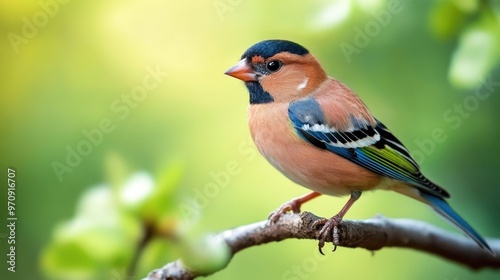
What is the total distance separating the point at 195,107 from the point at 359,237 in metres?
0.73

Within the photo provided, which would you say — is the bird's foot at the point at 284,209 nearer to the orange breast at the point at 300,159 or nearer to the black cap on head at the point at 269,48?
the orange breast at the point at 300,159

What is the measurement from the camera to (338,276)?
1931mm

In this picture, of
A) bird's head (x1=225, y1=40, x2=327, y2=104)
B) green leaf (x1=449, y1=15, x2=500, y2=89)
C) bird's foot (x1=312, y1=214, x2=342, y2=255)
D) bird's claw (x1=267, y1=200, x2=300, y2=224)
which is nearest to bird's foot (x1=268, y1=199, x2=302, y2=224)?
bird's claw (x1=267, y1=200, x2=300, y2=224)

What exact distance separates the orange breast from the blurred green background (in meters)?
0.30

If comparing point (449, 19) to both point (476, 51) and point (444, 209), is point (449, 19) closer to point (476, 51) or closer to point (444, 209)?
point (476, 51)

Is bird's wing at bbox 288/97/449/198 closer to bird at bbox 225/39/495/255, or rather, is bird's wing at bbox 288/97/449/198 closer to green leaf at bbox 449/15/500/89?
bird at bbox 225/39/495/255

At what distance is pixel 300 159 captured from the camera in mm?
1471

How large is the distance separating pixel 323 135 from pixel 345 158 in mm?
73

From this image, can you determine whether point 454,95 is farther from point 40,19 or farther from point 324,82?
point 40,19

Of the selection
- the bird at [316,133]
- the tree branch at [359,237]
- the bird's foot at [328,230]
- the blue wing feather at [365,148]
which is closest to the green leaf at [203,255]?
the tree branch at [359,237]

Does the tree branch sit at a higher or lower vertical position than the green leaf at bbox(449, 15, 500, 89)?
lower

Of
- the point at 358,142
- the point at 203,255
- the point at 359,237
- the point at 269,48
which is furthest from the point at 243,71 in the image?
the point at 203,255

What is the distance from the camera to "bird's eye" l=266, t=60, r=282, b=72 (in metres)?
1.52

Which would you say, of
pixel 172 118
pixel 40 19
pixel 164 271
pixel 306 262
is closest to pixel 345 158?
pixel 306 262
